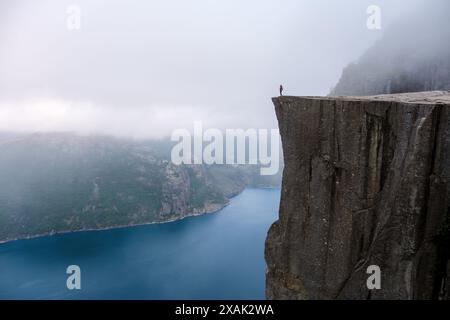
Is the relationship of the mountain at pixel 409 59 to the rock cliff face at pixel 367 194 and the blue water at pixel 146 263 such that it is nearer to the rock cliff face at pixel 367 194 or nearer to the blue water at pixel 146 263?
the blue water at pixel 146 263

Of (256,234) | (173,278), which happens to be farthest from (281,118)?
(256,234)

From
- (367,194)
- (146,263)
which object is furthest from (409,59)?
(367,194)

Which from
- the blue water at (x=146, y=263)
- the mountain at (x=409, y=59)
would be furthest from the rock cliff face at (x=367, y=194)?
the mountain at (x=409, y=59)

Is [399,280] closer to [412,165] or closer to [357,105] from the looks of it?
[412,165]

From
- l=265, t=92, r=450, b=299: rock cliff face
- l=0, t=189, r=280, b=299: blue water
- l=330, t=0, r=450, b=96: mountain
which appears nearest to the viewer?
l=265, t=92, r=450, b=299: rock cliff face

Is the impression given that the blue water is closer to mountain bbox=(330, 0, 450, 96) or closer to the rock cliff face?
the rock cliff face

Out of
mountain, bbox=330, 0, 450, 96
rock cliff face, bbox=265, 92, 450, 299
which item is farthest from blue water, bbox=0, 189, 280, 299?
mountain, bbox=330, 0, 450, 96

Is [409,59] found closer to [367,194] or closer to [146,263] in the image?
[146,263]

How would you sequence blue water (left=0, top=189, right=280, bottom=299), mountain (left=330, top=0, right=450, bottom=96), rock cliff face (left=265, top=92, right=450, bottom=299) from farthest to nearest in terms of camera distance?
mountain (left=330, top=0, right=450, bottom=96)
blue water (left=0, top=189, right=280, bottom=299)
rock cliff face (left=265, top=92, right=450, bottom=299)

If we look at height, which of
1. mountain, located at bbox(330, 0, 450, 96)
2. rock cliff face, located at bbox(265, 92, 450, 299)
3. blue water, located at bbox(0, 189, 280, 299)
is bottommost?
blue water, located at bbox(0, 189, 280, 299)
